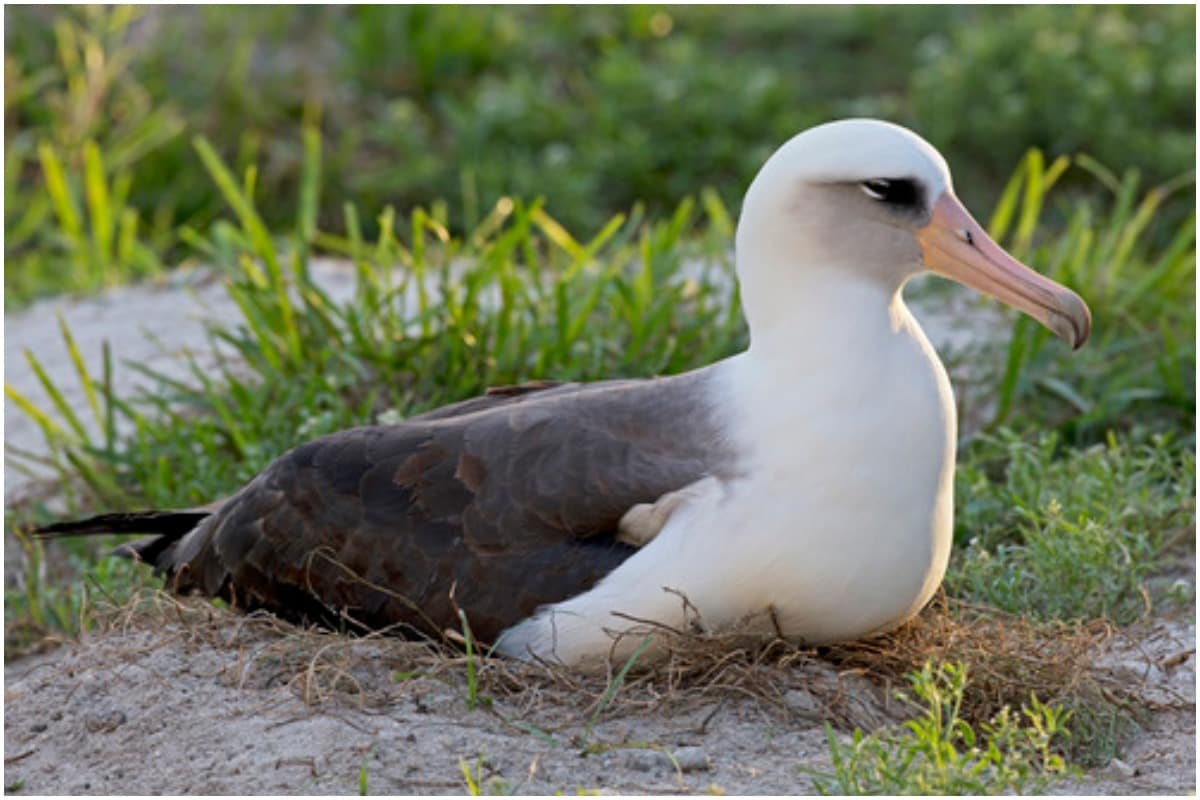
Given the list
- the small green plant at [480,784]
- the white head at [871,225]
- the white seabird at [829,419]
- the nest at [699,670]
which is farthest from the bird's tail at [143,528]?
the white head at [871,225]

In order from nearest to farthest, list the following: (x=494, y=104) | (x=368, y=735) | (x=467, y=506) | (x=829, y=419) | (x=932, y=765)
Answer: (x=932, y=765)
(x=368, y=735)
(x=829, y=419)
(x=467, y=506)
(x=494, y=104)

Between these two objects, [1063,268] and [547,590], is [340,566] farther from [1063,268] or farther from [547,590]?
[1063,268]

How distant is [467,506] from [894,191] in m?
1.02

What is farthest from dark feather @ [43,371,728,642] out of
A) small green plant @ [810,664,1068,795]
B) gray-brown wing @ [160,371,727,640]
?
small green plant @ [810,664,1068,795]

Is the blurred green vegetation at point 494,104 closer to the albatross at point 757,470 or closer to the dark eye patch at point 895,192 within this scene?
the albatross at point 757,470

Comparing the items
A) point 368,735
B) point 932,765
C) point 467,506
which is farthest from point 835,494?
point 368,735

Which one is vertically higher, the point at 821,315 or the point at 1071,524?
the point at 821,315

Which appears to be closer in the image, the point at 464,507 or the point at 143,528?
the point at 464,507

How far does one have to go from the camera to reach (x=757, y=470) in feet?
12.5

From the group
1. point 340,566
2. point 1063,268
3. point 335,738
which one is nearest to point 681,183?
point 1063,268

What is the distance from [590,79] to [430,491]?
18.6 ft

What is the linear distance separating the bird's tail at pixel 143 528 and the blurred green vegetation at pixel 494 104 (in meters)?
3.26

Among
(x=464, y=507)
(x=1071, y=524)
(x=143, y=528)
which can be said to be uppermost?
(x=464, y=507)

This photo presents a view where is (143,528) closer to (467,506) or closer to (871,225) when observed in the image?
(467,506)
